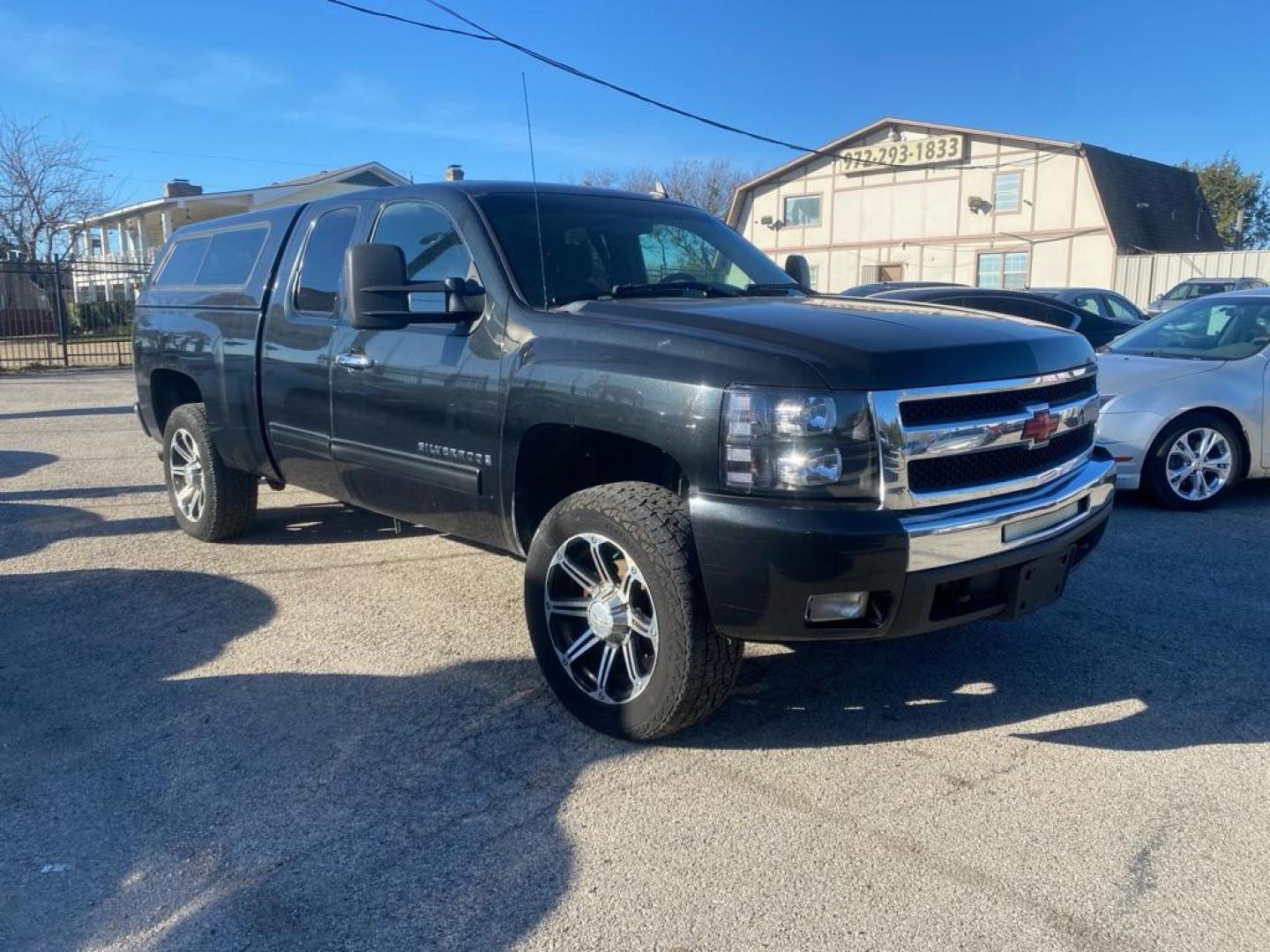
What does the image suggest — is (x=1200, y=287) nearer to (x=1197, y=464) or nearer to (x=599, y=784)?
(x=1197, y=464)

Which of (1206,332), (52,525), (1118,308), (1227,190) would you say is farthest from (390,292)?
(1227,190)

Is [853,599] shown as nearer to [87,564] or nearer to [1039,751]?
[1039,751]

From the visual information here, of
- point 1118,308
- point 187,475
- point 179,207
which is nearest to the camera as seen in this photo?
point 187,475

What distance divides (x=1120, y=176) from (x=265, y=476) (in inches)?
1266

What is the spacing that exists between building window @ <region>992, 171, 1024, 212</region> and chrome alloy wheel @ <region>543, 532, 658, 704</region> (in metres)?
31.8

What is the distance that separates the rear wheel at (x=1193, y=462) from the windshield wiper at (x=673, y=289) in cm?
387

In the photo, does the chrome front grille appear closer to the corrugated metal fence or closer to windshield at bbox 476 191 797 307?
windshield at bbox 476 191 797 307

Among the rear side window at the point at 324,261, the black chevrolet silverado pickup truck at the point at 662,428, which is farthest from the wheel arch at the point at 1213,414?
the rear side window at the point at 324,261

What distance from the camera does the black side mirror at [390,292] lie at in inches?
156

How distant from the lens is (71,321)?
24234 mm

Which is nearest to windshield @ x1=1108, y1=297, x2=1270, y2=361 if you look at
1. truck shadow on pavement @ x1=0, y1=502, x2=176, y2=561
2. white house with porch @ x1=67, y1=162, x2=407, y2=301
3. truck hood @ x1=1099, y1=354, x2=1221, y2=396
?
truck hood @ x1=1099, y1=354, x2=1221, y2=396

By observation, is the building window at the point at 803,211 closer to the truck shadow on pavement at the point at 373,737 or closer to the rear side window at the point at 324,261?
the truck shadow on pavement at the point at 373,737

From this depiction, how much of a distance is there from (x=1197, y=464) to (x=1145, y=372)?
27.8 inches

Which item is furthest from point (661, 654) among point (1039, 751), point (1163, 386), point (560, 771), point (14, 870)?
point (1163, 386)
